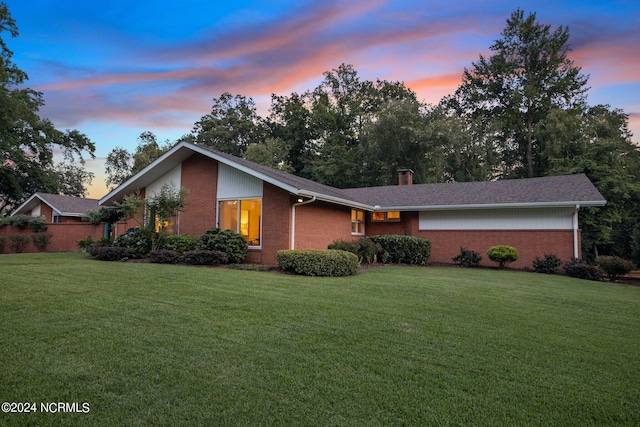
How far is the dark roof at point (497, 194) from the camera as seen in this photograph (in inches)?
531

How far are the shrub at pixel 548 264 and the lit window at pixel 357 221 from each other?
7242 mm

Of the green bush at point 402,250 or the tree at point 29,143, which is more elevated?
the tree at point 29,143

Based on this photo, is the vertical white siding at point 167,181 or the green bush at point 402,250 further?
the vertical white siding at point 167,181

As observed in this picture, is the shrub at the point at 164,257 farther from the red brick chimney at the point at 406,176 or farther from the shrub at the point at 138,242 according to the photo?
the red brick chimney at the point at 406,176

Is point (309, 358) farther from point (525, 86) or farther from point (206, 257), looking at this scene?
point (525, 86)

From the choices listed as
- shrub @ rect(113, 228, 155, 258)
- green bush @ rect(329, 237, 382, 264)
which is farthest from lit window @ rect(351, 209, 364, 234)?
shrub @ rect(113, 228, 155, 258)

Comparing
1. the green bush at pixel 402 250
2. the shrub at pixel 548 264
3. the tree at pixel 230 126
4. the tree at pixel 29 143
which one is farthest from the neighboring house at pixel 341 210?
the tree at pixel 230 126

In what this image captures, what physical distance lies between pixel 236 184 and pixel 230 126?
2933cm

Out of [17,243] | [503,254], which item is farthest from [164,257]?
[503,254]

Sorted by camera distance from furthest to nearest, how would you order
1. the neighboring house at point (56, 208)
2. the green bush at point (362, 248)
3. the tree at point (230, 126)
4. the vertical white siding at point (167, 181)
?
the tree at point (230, 126) < the neighboring house at point (56, 208) < the vertical white siding at point (167, 181) < the green bush at point (362, 248)

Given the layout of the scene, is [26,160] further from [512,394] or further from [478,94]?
[478,94]

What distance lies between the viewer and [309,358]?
3.42 meters

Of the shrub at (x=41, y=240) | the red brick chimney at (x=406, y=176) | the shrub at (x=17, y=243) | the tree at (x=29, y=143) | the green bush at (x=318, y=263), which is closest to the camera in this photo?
the green bush at (x=318, y=263)

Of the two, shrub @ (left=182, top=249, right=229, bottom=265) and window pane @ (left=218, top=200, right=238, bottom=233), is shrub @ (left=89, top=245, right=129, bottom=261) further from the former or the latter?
window pane @ (left=218, top=200, right=238, bottom=233)
